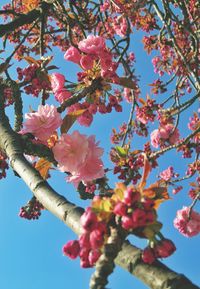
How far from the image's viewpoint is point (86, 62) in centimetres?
291

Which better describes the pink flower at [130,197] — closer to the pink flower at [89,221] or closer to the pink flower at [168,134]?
the pink flower at [89,221]

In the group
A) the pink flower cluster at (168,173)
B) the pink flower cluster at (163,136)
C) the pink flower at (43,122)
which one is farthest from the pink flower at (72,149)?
the pink flower cluster at (168,173)

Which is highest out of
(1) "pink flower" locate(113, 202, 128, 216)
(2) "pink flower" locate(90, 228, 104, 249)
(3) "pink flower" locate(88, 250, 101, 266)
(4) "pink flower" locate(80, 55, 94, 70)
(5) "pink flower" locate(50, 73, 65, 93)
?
(4) "pink flower" locate(80, 55, 94, 70)

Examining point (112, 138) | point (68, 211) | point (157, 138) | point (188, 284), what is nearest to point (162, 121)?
point (157, 138)

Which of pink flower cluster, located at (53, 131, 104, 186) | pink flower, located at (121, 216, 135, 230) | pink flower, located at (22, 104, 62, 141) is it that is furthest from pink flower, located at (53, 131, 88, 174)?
pink flower, located at (121, 216, 135, 230)

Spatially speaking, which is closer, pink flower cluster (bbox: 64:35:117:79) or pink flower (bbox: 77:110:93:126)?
pink flower cluster (bbox: 64:35:117:79)

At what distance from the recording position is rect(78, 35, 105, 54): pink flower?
290 cm

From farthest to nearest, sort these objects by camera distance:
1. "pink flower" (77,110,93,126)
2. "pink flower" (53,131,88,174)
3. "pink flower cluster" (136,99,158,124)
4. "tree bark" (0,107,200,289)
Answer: "pink flower cluster" (136,99,158,124) < "pink flower" (77,110,93,126) < "pink flower" (53,131,88,174) < "tree bark" (0,107,200,289)

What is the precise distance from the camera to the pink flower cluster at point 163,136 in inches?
220

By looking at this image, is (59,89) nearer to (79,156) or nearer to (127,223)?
(79,156)

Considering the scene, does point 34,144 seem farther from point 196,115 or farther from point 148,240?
point 196,115

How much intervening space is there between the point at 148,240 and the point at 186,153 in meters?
4.09

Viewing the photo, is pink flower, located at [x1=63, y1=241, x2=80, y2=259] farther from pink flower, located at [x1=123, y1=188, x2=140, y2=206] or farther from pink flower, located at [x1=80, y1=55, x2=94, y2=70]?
pink flower, located at [x1=80, y1=55, x2=94, y2=70]

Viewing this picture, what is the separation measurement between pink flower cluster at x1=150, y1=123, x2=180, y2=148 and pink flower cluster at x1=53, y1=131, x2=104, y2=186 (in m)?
3.39
